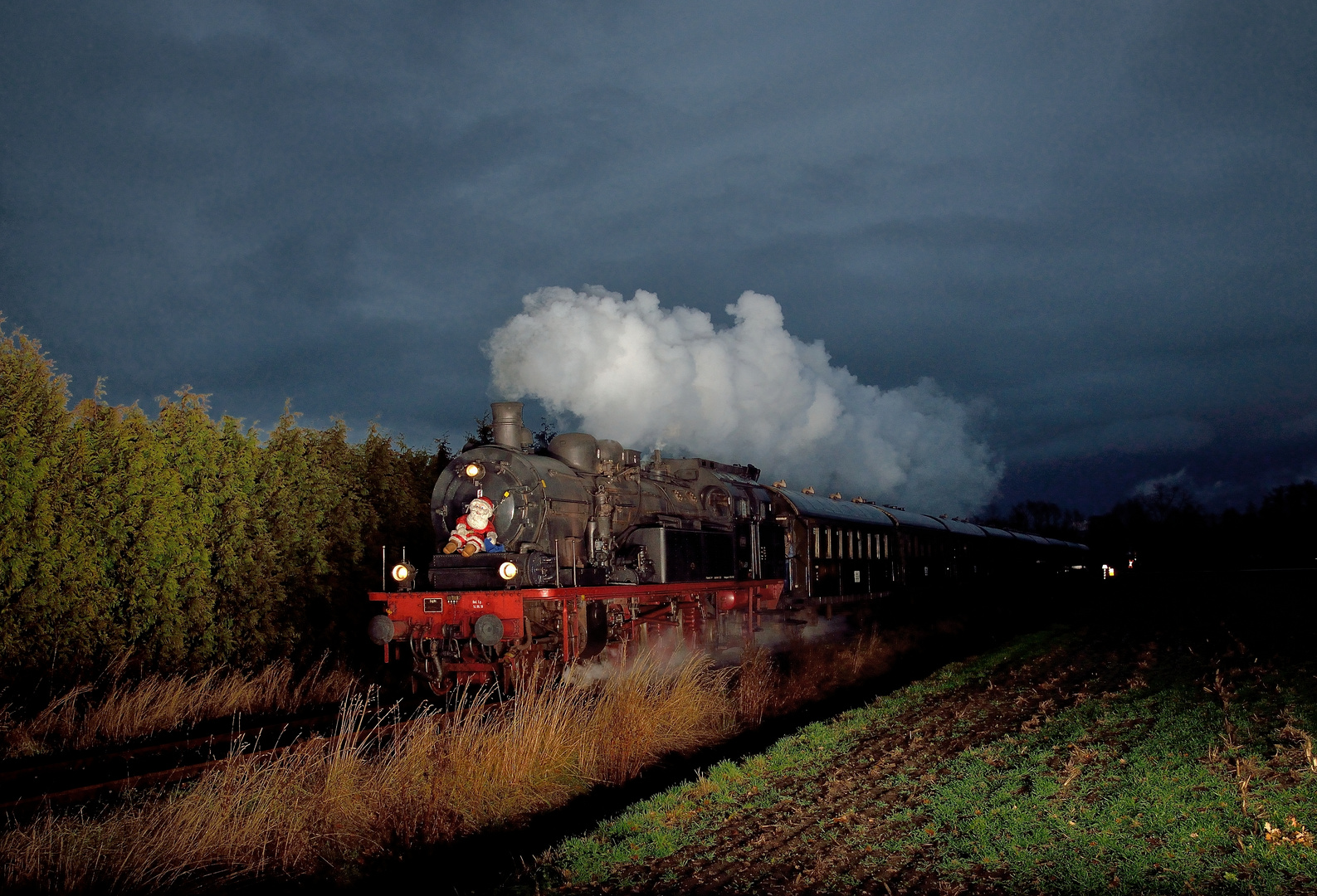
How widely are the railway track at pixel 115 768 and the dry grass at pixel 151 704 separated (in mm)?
846

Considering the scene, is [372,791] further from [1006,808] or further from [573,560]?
[573,560]

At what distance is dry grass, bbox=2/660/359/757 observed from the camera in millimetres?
9867

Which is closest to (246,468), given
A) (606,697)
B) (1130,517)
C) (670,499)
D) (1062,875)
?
(670,499)

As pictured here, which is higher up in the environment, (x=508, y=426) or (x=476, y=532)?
(x=508, y=426)

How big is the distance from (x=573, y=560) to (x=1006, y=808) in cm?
665

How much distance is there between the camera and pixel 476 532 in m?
12.5

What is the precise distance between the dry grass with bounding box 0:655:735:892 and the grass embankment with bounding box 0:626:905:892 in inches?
0.5

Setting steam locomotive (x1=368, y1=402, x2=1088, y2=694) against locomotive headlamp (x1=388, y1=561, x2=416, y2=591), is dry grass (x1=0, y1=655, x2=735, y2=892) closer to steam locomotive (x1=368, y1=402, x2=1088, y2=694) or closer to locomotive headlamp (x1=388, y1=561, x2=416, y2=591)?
steam locomotive (x1=368, y1=402, x2=1088, y2=694)

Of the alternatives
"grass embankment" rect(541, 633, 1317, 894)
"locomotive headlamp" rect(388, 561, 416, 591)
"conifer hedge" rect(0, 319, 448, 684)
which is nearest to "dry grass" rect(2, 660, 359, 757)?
"conifer hedge" rect(0, 319, 448, 684)

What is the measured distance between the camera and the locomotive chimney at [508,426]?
13586mm

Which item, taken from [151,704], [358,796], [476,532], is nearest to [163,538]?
[151,704]

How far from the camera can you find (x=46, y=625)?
11.6m

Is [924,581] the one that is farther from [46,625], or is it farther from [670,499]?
[46,625]

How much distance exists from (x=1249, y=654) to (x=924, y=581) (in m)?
13.3
